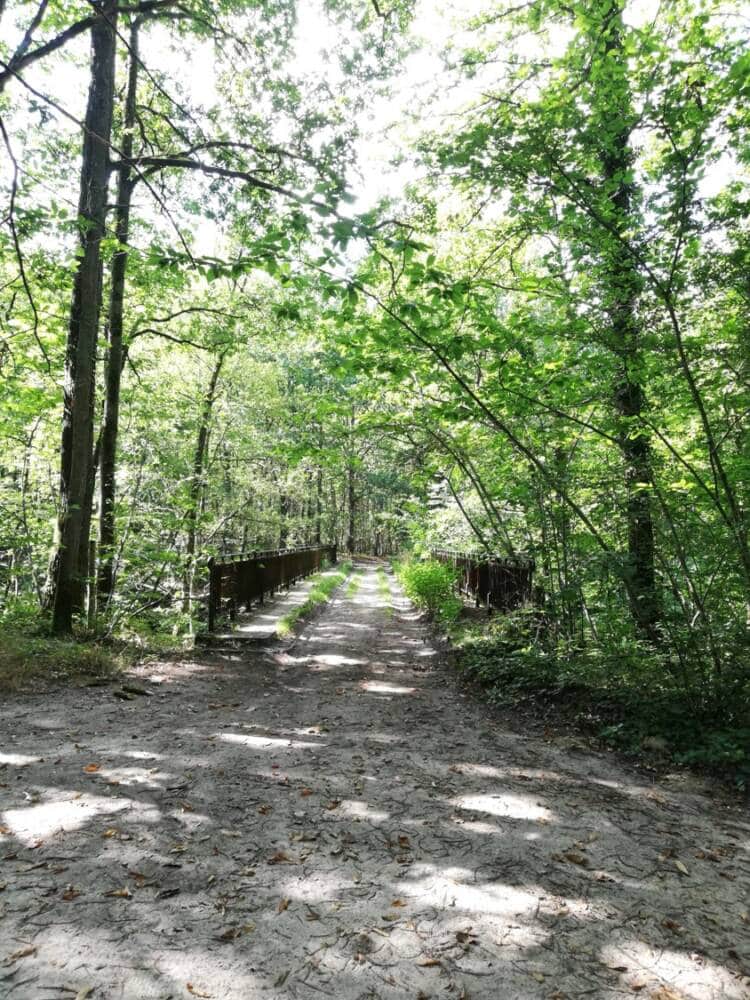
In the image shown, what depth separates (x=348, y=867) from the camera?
2.81m

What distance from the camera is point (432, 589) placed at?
11844 mm

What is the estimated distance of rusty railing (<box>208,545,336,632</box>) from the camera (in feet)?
28.4

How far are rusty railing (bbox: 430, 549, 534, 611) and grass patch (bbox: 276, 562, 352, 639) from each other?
326 centimetres

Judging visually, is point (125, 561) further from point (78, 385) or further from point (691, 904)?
point (691, 904)

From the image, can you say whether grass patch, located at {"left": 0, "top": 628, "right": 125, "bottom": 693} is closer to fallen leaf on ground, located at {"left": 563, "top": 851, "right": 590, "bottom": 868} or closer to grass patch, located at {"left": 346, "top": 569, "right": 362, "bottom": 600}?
fallen leaf on ground, located at {"left": 563, "top": 851, "right": 590, "bottom": 868}

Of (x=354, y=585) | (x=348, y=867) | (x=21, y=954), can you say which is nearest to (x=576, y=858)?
(x=348, y=867)

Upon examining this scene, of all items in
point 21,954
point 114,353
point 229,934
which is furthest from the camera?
point 114,353

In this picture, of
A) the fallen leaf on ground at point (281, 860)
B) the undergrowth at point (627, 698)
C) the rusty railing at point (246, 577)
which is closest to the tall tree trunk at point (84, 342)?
the rusty railing at point (246, 577)

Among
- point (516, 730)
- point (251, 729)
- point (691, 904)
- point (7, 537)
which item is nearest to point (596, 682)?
point (516, 730)

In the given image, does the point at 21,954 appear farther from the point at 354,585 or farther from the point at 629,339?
the point at 354,585

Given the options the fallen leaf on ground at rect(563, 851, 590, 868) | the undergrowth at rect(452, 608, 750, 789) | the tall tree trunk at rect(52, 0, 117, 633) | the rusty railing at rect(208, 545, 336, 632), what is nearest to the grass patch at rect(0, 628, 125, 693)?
the tall tree trunk at rect(52, 0, 117, 633)

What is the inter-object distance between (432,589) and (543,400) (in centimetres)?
638

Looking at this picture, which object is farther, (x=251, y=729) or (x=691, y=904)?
(x=251, y=729)

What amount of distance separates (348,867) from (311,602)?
1004cm
